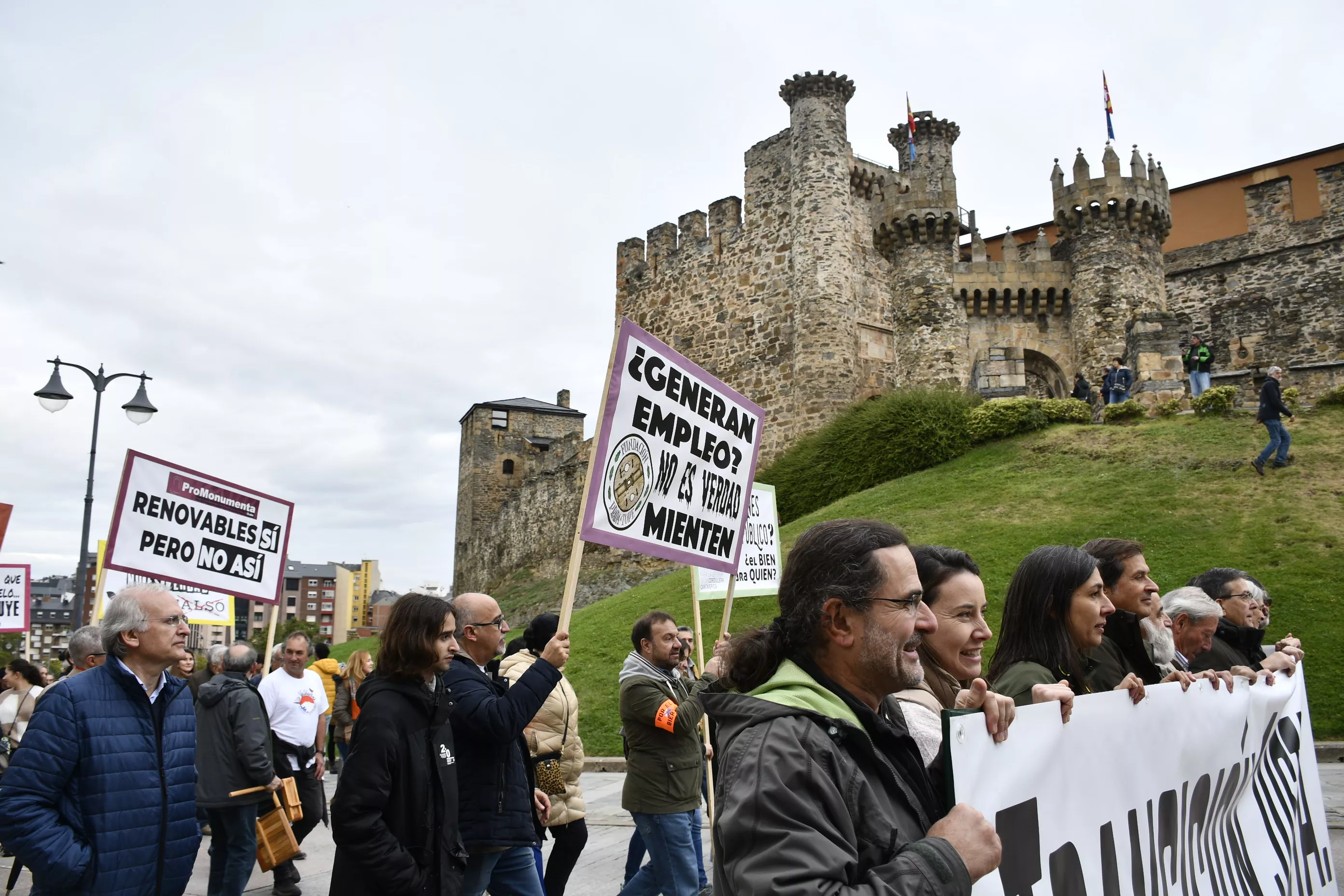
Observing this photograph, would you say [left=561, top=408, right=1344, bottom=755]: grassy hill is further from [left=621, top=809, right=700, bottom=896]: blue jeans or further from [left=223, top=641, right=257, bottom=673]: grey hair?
[left=621, top=809, right=700, bottom=896]: blue jeans

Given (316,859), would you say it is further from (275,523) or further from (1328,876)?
(1328,876)

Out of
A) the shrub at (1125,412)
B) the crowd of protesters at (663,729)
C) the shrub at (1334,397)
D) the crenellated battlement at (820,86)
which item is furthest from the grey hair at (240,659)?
the crenellated battlement at (820,86)

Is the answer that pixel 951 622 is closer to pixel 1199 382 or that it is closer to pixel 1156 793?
pixel 1156 793

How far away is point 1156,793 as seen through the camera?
3082mm

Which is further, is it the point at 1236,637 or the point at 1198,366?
the point at 1198,366

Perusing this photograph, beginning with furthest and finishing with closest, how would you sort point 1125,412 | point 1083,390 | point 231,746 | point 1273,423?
point 1083,390
point 1125,412
point 1273,423
point 231,746

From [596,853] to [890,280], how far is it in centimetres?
2226

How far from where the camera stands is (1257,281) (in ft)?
102

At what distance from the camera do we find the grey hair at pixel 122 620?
3.69m

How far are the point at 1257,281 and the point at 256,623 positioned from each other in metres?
126

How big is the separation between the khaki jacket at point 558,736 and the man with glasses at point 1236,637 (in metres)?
3.15

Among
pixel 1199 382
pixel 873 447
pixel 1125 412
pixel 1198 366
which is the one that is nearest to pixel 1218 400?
pixel 1125 412

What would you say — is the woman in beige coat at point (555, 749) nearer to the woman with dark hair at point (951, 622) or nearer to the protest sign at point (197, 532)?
the woman with dark hair at point (951, 622)

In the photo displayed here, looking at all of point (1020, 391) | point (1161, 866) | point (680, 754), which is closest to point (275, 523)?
point (680, 754)
